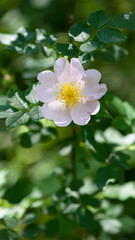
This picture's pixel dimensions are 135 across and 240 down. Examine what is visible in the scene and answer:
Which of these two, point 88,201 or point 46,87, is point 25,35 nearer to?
point 46,87

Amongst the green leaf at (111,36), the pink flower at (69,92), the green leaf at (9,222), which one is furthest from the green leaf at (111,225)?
the green leaf at (111,36)

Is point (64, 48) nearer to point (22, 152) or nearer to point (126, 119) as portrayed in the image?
point (126, 119)

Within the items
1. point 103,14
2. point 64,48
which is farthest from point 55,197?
point 103,14

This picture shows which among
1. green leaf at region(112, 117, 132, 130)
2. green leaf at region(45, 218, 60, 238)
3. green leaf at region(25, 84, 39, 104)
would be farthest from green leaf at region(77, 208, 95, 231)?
green leaf at region(25, 84, 39, 104)

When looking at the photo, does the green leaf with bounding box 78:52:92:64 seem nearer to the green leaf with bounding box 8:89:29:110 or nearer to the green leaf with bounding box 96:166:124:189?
the green leaf with bounding box 8:89:29:110

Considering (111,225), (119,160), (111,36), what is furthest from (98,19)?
(111,225)
